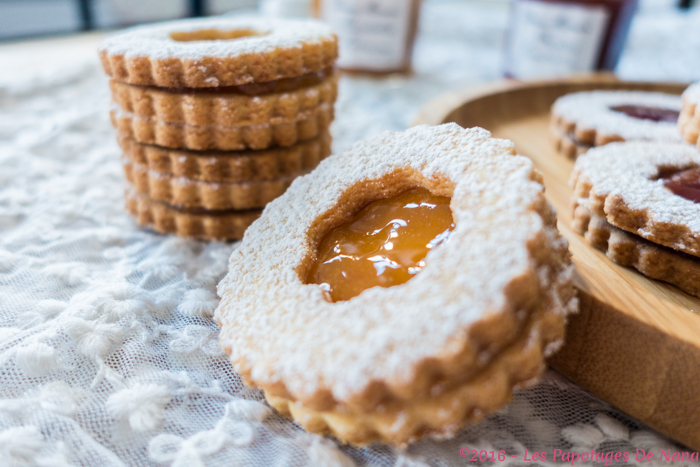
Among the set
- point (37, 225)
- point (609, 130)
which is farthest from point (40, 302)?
point (609, 130)

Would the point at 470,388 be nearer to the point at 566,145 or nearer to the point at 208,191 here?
the point at 208,191

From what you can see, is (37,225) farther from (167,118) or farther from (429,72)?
(429,72)

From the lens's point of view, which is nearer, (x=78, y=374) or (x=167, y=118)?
(x=78, y=374)

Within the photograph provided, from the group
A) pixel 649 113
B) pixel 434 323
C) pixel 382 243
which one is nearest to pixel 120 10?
pixel 649 113

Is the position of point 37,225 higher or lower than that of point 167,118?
lower

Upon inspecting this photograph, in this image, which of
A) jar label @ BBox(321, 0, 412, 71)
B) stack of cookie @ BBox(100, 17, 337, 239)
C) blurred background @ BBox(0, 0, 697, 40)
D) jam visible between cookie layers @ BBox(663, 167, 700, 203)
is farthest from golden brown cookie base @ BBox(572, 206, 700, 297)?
blurred background @ BBox(0, 0, 697, 40)

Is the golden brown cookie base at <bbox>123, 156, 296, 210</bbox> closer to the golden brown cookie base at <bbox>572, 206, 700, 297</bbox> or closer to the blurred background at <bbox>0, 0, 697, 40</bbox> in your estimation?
the golden brown cookie base at <bbox>572, 206, 700, 297</bbox>

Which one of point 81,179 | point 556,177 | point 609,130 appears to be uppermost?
point 609,130
